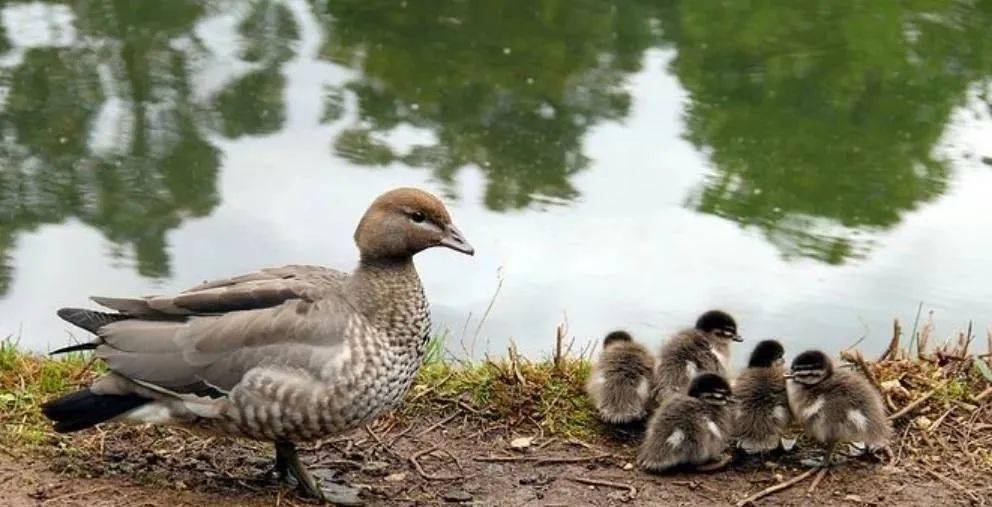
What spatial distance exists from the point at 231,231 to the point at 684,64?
342cm

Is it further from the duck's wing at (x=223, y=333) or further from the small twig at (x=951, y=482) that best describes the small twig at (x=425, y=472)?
the small twig at (x=951, y=482)

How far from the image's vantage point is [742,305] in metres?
6.53

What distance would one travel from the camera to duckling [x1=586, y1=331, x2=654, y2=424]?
450 centimetres

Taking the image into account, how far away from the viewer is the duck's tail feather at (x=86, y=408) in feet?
12.8

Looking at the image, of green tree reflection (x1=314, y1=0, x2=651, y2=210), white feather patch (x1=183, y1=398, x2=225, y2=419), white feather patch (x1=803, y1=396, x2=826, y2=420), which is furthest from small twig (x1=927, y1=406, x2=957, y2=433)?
green tree reflection (x1=314, y1=0, x2=651, y2=210)

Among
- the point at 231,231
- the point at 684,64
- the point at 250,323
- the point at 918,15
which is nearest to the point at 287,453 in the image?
the point at 250,323

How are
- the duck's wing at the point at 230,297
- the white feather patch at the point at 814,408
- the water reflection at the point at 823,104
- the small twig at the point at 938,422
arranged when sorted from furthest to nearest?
the water reflection at the point at 823,104
the small twig at the point at 938,422
the white feather patch at the point at 814,408
the duck's wing at the point at 230,297

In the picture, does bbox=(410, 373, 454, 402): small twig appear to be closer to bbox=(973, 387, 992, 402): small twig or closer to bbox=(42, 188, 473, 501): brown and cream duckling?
bbox=(42, 188, 473, 501): brown and cream duckling

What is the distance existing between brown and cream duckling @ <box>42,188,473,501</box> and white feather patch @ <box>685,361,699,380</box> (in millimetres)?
939

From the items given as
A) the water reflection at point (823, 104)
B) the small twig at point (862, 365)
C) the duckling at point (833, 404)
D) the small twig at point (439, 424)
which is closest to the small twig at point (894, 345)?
the small twig at point (862, 365)

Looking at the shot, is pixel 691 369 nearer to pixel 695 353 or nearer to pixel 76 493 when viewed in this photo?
pixel 695 353

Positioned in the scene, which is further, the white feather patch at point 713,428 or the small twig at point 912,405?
the small twig at point 912,405

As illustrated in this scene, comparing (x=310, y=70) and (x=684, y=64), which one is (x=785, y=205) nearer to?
(x=684, y=64)

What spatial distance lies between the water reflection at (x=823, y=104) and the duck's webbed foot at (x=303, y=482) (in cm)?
349
